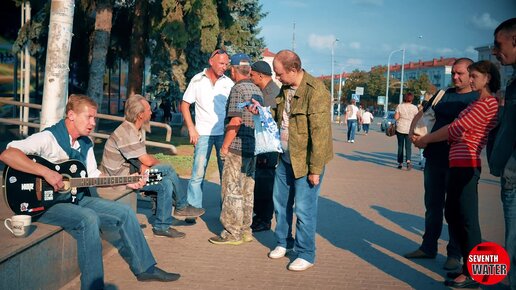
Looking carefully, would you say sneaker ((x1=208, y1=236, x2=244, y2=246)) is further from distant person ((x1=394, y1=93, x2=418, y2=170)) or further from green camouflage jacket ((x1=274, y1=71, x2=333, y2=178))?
distant person ((x1=394, y1=93, x2=418, y2=170))

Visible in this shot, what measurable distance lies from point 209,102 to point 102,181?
289 cm

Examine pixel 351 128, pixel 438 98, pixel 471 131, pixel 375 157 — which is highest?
pixel 438 98

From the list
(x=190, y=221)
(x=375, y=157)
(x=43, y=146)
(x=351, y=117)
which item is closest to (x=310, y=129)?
(x=43, y=146)

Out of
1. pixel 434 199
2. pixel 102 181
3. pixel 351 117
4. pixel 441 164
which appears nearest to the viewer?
pixel 102 181

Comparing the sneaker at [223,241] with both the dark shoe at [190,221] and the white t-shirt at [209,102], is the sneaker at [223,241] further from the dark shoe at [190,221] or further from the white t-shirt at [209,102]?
the white t-shirt at [209,102]

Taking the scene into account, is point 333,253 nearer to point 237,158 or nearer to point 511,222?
point 237,158

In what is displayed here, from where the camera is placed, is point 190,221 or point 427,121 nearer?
point 427,121

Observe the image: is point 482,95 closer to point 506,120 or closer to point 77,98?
point 506,120

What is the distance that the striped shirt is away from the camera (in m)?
4.96

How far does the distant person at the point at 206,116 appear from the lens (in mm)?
7430

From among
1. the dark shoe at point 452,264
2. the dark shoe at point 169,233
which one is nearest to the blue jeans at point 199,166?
the dark shoe at point 169,233

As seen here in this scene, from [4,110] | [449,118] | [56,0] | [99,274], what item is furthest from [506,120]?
[4,110]

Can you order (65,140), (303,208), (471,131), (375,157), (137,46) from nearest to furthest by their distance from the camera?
1. (65,140)
2. (471,131)
3. (303,208)
4. (137,46)
5. (375,157)

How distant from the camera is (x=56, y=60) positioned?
6559mm
